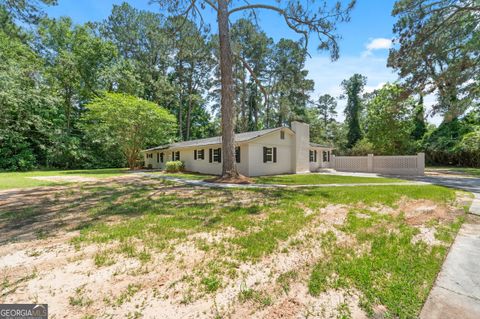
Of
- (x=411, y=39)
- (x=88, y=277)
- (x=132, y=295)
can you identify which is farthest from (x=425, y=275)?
(x=411, y=39)

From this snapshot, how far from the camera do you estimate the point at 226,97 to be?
1152cm

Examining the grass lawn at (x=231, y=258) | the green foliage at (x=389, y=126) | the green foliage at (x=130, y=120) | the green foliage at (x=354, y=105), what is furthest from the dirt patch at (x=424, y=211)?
the green foliage at (x=354, y=105)

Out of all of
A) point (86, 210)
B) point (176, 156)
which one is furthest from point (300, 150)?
point (86, 210)

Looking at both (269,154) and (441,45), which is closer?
(441,45)

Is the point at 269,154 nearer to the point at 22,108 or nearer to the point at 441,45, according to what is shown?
the point at 441,45

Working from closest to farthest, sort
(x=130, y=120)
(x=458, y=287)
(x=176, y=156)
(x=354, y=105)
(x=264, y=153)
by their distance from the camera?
1. (x=458, y=287)
2. (x=264, y=153)
3. (x=130, y=120)
4. (x=176, y=156)
5. (x=354, y=105)

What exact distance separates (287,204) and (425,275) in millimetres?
3763

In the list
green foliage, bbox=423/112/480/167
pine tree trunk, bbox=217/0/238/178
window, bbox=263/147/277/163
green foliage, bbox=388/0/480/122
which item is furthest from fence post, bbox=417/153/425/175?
pine tree trunk, bbox=217/0/238/178

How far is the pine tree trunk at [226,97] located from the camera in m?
11.3

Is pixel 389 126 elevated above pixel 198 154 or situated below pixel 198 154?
above

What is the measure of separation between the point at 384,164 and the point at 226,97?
13304mm

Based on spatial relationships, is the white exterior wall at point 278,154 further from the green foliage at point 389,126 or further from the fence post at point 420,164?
the green foliage at point 389,126

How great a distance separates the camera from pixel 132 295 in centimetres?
228

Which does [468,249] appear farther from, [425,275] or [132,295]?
[132,295]
